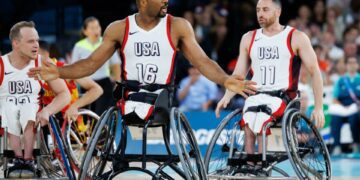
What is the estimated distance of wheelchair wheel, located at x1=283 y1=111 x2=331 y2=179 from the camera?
8781 mm

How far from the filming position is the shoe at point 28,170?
28.4ft

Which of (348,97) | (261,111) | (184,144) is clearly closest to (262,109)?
(261,111)

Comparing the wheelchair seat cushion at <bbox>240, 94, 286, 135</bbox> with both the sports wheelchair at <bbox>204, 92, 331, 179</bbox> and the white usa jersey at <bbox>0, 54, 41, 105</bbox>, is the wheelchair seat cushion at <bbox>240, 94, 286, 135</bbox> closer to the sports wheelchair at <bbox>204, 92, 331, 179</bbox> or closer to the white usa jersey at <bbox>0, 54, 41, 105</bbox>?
the sports wheelchair at <bbox>204, 92, 331, 179</bbox>

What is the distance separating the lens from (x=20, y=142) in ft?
29.2

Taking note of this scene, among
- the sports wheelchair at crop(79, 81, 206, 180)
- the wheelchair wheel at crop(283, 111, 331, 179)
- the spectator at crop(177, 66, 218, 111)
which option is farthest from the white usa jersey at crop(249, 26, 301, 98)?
the spectator at crop(177, 66, 218, 111)

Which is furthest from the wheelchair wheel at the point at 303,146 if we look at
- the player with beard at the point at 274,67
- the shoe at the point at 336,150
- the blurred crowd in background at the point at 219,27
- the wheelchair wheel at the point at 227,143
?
the shoe at the point at 336,150

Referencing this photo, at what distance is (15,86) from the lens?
8.85 metres

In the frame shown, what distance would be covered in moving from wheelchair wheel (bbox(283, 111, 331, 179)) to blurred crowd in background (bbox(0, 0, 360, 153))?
19.5 feet

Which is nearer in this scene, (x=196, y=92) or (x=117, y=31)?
(x=117, y=31)

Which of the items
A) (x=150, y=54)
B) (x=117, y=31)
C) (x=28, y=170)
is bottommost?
(x=28, y=170)

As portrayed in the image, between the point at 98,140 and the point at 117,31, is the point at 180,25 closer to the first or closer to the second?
the point at 117,31

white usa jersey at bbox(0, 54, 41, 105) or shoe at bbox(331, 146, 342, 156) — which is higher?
white usa jersey at bbox(0, 54, 41, 105)

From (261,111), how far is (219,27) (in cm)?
973

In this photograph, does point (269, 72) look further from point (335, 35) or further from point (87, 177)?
point (335, 35)
